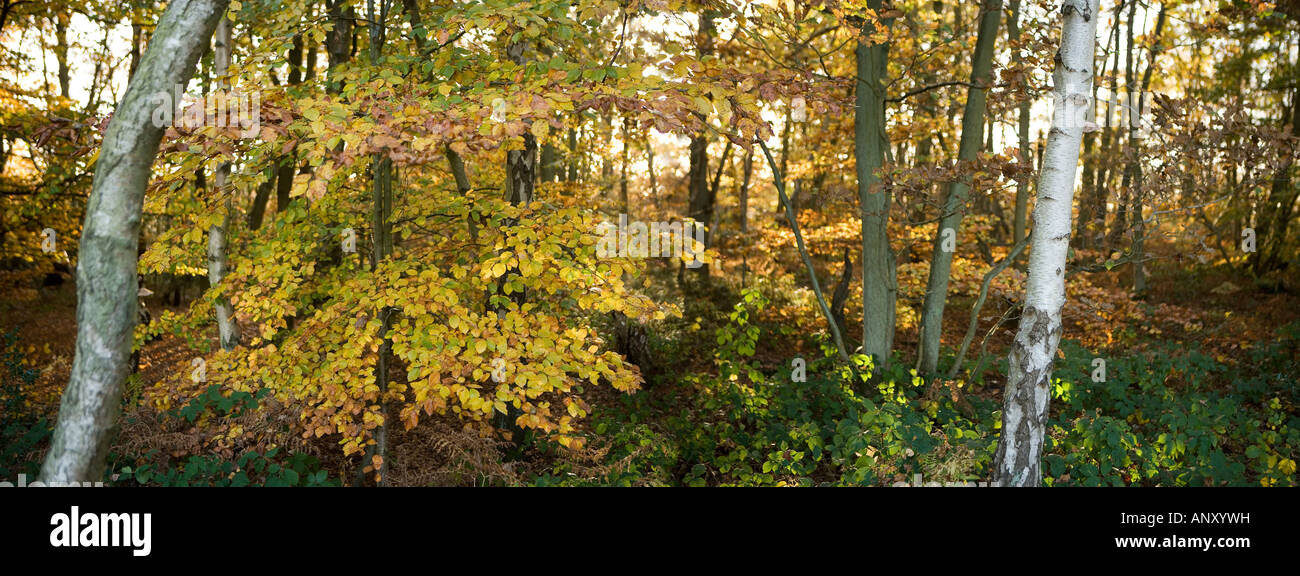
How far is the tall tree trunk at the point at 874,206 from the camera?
7.24m

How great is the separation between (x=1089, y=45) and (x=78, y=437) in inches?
223

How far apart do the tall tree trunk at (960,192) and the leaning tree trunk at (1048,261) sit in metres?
2.80

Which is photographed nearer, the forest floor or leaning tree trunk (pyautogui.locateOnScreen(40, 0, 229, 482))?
leaning tree trunk (pyautogui.locateOnScreen(40, 0, 229, 482))

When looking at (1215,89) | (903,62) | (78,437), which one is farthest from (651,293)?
(1215,89)

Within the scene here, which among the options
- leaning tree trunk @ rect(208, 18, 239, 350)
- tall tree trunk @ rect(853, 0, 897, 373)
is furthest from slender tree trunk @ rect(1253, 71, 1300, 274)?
leaning tree trunk @ rect(208, 18, 239, 350)

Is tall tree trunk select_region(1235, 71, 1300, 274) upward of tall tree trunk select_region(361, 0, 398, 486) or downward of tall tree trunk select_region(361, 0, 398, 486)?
upward

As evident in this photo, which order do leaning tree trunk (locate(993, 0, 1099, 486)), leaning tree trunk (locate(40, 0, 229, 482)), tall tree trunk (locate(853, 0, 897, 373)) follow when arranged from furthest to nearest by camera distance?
tall tree trunk (locate(853, 0, 897, 373)), leaning tree trunk (locate(993, 0, 1099, 486)), leaning tree trunk (locate(40, 0, 229, 482))

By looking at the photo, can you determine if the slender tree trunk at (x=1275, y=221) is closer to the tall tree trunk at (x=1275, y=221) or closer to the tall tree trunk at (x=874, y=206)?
the tall tree trunk at (x=1275, y=221)

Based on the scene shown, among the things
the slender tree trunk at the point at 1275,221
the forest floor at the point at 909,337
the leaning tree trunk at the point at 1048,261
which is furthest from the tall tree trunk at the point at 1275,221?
the leaning tree trunk at the point at 1048,261

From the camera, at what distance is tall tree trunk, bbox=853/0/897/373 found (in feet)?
23.8

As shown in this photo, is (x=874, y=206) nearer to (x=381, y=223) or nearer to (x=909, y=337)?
(x=381, y=223)

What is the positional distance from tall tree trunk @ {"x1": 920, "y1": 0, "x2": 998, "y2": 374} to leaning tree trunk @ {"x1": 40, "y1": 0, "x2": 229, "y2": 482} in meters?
6.41

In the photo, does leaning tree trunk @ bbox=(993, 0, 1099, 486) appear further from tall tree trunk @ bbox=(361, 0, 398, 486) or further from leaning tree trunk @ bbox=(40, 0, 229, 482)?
leaning tree trunk @ bbox=(40, 0, 229, 482)
